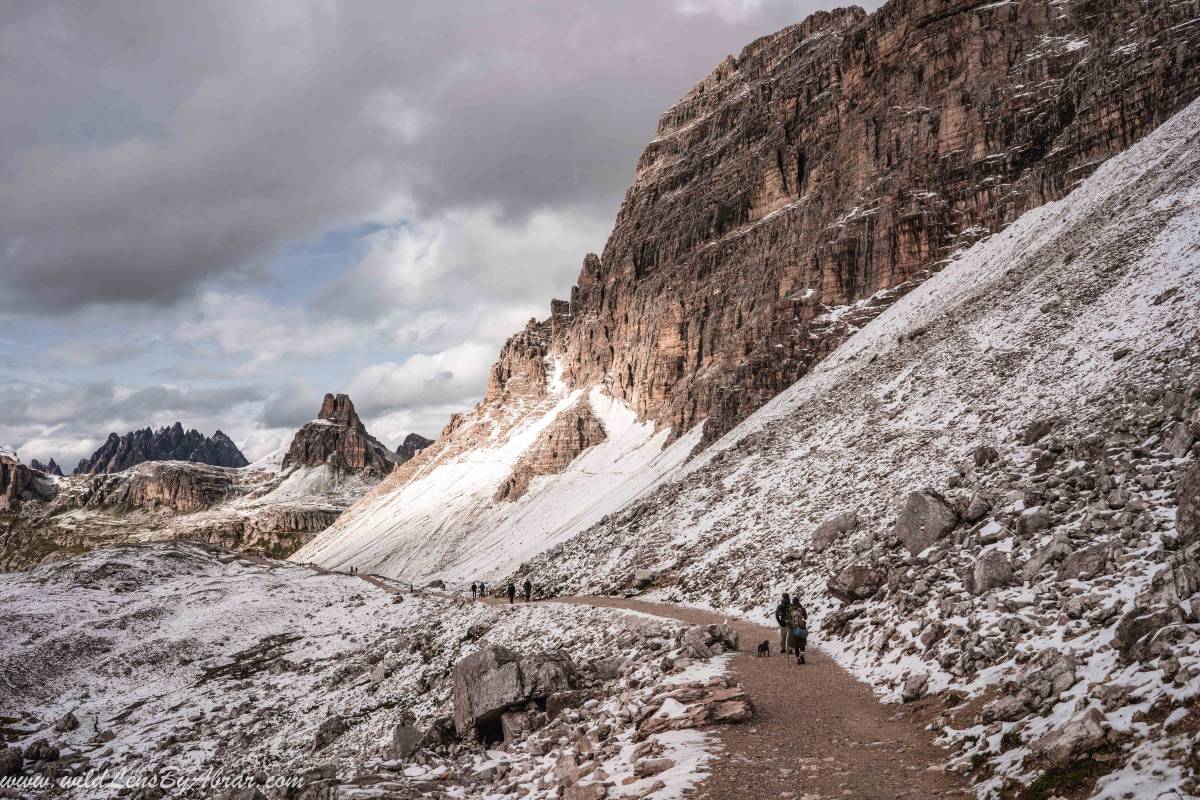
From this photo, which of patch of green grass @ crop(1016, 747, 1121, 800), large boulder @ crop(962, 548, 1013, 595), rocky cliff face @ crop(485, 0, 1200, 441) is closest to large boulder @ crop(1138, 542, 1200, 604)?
patch of green grass @ crop(1016, 747, 1121, 800)

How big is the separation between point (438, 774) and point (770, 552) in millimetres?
18270

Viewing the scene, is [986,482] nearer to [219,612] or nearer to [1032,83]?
[219,612]

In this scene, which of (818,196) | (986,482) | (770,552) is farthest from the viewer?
(818,196)

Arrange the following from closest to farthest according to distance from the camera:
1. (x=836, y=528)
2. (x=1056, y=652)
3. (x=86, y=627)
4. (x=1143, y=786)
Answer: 1. (x=1143, y=786)
2. (x=1056, y=652)
3. (x=836, y=528)
4. (x=86, y=627)

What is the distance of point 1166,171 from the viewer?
41406 millimetres

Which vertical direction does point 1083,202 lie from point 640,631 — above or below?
above

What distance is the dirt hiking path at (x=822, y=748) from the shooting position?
31.3 feet

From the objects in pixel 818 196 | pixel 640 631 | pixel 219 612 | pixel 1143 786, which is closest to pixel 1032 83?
pixel 818 196

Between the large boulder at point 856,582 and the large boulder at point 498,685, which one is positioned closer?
the large boulder at point 498,685

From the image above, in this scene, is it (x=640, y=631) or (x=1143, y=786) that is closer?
(x=1143, y=786)

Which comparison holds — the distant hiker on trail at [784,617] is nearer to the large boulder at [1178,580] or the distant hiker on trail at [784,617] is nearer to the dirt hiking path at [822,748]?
the dirt hiking path at [822,748]

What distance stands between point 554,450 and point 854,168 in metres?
68.6

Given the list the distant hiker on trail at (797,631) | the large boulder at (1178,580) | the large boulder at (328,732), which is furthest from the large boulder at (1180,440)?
the large boulder at (328,732)

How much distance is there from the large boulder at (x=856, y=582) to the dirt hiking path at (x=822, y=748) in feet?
11.9
